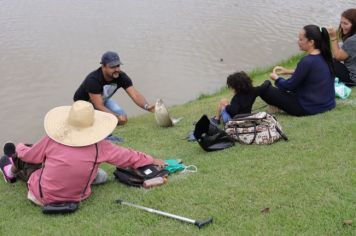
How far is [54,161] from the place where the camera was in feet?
14.0

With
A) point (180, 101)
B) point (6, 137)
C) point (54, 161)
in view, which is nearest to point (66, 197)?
point (54, 161)

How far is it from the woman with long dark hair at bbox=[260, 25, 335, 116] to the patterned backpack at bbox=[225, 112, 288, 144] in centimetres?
88

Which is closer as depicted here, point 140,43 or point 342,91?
point 342,91

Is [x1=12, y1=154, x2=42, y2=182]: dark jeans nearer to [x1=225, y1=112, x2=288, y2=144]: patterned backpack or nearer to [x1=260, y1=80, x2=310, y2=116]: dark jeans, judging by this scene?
[x1=225, y1=112, x2=288, y2=144]: patterned backpack

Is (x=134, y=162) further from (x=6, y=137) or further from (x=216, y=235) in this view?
(x=6, y=137)

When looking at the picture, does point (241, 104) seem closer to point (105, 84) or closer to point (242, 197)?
point (242, 197)

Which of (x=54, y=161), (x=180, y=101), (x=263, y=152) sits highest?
(x=54, y=161)

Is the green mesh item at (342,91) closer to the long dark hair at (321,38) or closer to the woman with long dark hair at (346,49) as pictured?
the woman with long dark hair at (346,49)

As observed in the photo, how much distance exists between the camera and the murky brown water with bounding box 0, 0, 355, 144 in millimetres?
10414

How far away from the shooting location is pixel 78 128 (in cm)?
436

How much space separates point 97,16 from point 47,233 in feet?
42.4

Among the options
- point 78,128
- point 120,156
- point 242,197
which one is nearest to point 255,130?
point 242,197

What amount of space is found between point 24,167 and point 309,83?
346 cm

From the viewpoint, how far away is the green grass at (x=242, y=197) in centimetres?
366
